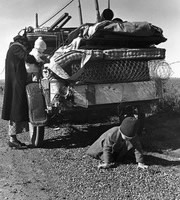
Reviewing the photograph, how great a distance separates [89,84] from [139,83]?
83 cm

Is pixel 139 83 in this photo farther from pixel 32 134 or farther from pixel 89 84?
pixel 32 134

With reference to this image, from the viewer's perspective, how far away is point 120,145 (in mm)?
5023

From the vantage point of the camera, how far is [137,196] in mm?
3840

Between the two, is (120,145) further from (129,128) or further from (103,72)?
(103,72)

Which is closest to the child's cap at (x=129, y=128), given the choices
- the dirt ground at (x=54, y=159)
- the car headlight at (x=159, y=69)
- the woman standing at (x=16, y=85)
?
the dirt ground at (x=54, y=159)

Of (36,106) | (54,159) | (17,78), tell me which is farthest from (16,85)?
(54,159)

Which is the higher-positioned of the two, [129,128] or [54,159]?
[129,128]

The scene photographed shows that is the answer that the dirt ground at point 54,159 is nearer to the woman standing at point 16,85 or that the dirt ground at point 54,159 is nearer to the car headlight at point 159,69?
the woman standing at point 16,85

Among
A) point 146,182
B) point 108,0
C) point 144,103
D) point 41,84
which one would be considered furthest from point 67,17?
point 146,182

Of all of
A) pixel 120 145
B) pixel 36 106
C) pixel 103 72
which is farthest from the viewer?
pixel 36 106

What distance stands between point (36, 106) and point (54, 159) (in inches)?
37.8

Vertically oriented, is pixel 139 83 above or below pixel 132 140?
above

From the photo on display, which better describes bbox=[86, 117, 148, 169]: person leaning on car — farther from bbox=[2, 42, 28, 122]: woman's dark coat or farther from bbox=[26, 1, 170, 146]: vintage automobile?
bbox=[2, 42, 28, 122]: woman's dark coat

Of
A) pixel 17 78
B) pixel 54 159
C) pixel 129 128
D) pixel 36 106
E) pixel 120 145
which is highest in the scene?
pixel 17 78
